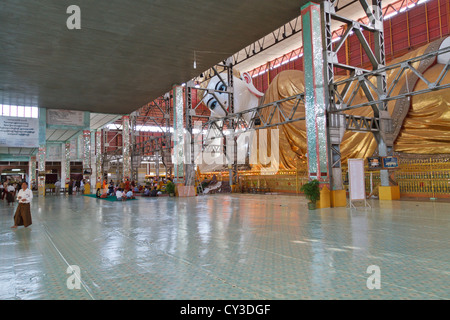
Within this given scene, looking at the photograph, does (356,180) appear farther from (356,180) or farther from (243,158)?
(243,158)

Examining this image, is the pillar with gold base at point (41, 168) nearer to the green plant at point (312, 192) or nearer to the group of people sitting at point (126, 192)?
the group of people sitting at point (126, 192)

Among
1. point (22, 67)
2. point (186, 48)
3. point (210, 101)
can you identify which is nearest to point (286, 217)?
point (186, 48)

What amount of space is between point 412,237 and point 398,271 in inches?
85.4

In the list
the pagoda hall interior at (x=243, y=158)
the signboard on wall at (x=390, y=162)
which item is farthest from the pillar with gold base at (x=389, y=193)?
the signboard on wall at (x=390, y=162)

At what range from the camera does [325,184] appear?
A: 10289 mm

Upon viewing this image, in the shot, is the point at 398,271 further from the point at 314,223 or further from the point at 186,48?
the point at 186,48

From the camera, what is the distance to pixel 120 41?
12922 millimetres

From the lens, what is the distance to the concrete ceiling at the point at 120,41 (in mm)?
10641

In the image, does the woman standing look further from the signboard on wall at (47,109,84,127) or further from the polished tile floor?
the signboard on wall at (47,109,84,127)

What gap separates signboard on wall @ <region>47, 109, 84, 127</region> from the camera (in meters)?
22.6

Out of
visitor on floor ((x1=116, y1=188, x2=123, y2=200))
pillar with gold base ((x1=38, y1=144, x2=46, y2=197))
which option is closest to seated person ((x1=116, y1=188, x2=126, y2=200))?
visitor on floor ((x1=116, y1=188, x2=123, y2=200))

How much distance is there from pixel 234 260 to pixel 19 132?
871 inches

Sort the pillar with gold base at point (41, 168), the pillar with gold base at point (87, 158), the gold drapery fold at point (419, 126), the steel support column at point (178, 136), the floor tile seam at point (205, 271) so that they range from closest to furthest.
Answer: the floor tile seam at point (205, 271), the gold drapery fold at point (419, 126), the steel support column at point (178, 136), the pillar with gold base at point (41, 168), the pillar with gold base at point (87, 158)

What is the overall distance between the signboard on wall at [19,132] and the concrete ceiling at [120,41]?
2.06 meters
